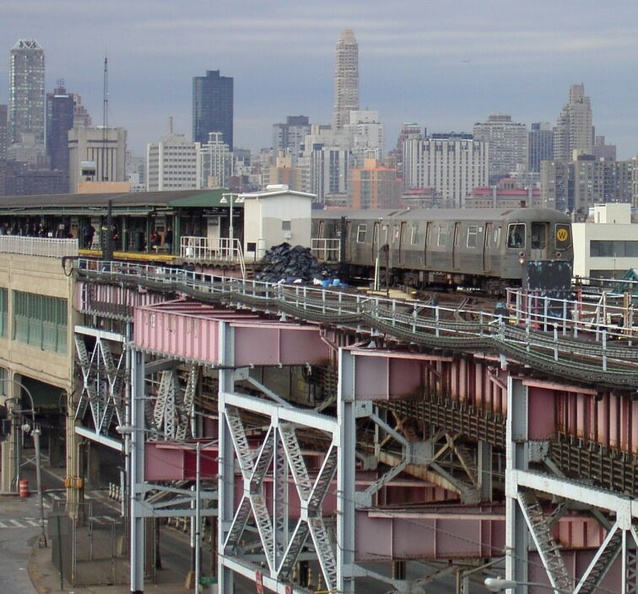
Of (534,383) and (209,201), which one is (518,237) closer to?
(209,201)

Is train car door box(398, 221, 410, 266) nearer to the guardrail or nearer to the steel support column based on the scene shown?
the guardrail

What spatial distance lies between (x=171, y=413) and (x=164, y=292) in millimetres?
4996

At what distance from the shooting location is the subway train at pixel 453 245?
6931 centimetres

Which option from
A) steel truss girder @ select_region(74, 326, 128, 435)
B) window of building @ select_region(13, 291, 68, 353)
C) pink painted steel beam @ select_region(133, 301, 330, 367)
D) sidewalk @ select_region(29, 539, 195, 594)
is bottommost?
sidewalk @ select_region(29, 539, 195, 594)

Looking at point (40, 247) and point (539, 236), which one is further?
point (40, 247)

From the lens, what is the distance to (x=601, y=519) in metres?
38.7

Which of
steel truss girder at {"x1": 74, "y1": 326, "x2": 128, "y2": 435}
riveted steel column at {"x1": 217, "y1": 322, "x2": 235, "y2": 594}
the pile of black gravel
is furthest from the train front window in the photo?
riveted steel column at {"x1": 217, "y1": 322, "x2": 235, "y2": 594}

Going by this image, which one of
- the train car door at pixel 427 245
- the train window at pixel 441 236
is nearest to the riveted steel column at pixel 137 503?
the train window at pixel 441 236

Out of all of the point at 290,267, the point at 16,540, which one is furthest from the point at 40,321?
the point at 290,267

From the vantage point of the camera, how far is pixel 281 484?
164ft

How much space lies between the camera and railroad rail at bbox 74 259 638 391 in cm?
3531

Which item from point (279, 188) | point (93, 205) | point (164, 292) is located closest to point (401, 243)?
point (279, 188)

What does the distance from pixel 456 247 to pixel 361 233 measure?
11.4 m

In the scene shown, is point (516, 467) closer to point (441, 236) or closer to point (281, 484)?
point (281, 484)
